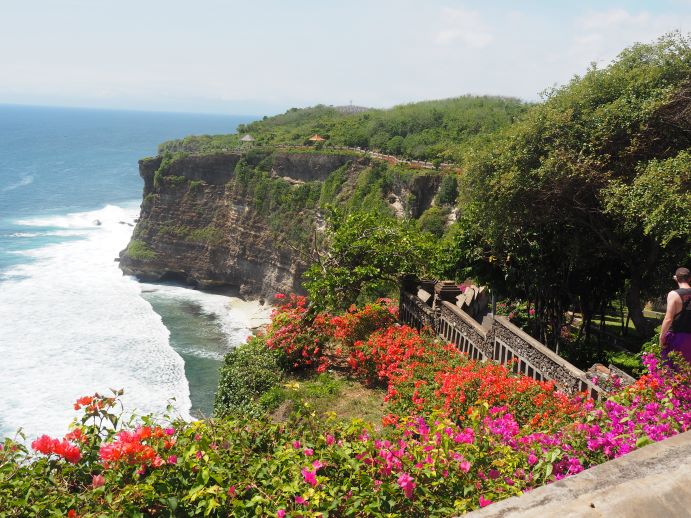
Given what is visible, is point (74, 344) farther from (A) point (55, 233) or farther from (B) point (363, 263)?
(A) point (55, 233)

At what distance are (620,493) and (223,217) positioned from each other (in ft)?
185

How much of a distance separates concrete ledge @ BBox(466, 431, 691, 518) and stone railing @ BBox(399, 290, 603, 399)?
20.4 ft

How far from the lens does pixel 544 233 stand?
14.8m

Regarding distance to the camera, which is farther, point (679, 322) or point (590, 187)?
point (590, 187)

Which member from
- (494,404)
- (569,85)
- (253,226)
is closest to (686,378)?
(494,404)

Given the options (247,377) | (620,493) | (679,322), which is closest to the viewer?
(620,493)

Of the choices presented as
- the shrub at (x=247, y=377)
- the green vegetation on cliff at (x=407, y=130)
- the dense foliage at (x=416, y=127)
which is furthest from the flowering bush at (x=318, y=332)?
the dense foliage at (x=416, y=127)

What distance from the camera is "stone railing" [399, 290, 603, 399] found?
9375mm

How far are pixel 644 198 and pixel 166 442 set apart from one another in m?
9.49

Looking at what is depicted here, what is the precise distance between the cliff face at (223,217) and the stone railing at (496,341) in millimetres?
35958

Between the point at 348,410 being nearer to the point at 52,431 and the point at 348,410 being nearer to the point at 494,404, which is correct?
the point at 494,404

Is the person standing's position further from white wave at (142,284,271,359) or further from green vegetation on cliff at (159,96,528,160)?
green vegetation on cliff at (159,96,528,160)

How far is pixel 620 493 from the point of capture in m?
2.47

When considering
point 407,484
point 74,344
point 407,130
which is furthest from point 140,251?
point 407,484
